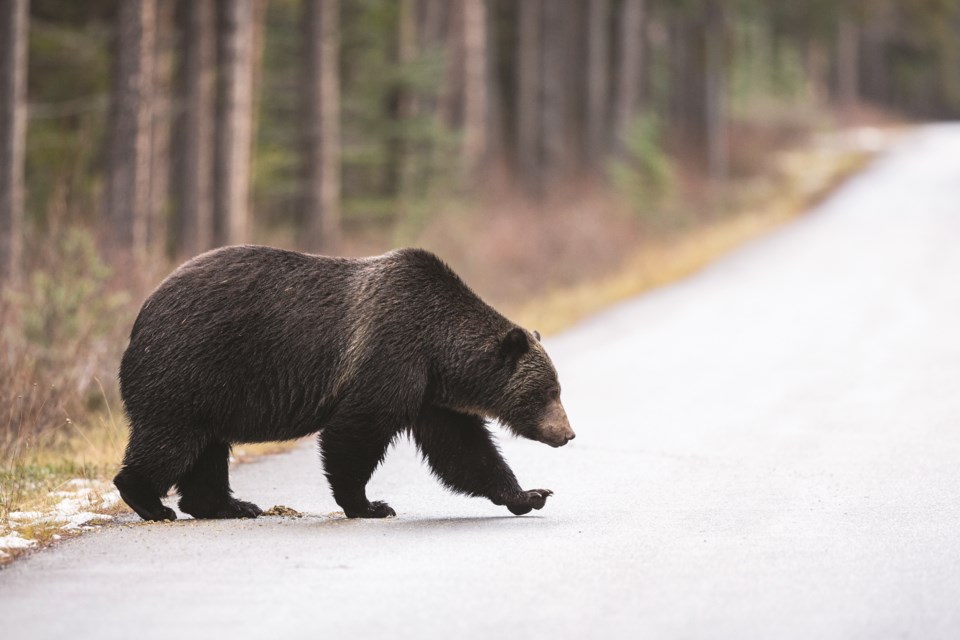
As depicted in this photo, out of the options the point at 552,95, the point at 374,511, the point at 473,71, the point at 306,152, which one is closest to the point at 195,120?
the point at 306,152

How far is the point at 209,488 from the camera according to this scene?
751 cm

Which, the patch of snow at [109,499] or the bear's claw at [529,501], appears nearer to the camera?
the bear's claw at [529,501]

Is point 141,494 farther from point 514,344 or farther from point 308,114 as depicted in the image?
Result: point 308,114

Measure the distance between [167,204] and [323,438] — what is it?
2033cm

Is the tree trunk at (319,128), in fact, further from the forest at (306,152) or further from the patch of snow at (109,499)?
the patch of snow at (109,499)

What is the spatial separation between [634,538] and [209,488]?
2445mm

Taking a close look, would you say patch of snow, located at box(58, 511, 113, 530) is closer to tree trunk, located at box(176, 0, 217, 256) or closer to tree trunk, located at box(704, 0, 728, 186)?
tree trunk, located at box(176, 0, 217, 256)

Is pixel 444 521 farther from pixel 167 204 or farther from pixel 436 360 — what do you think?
pixel 167 204

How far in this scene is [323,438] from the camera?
713cm

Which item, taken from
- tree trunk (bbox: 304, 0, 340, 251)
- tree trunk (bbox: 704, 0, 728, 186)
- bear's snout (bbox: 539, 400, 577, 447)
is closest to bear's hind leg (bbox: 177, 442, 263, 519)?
bear's snout (bbox: 539, 400, 577, 447)

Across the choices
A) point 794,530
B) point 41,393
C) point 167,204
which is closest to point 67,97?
point 167,204

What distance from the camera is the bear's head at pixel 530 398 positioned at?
7.49m

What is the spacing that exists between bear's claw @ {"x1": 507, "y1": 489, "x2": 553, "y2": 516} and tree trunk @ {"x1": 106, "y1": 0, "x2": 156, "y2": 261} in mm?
9672

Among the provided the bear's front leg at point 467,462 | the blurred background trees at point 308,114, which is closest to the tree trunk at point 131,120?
the blurred background trees at point 308,114
